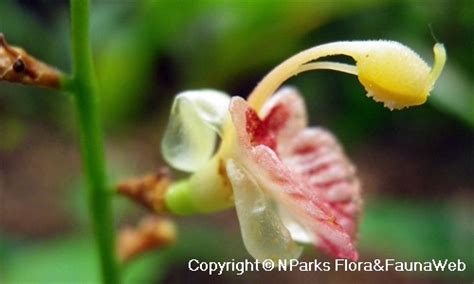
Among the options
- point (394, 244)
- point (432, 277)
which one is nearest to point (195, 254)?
point (394, 244)

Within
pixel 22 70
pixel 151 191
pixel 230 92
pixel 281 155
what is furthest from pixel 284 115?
pixel 230 92

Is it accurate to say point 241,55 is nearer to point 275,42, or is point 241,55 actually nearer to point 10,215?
point 275,42

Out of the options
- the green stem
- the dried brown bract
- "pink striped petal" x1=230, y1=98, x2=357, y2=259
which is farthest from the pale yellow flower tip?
the dried brown bract

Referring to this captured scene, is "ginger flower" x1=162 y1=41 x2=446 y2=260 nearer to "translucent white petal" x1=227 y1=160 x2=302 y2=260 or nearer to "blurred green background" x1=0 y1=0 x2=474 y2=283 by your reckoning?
"translucent white petal" x1=227 y1=160 x2=302 y2=260

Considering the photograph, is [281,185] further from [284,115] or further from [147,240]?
[147,240]

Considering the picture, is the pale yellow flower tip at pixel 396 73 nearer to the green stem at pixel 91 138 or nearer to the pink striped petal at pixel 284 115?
the pink striped petal at pixel 284 115

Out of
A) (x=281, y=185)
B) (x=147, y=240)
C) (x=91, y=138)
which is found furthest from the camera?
(x=147, y=240)
